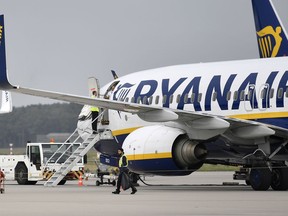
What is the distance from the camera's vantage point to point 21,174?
4688cm

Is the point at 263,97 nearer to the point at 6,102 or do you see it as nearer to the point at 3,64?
the point at 3,64

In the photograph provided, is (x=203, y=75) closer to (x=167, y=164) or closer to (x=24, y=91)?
(x=167, y=164)

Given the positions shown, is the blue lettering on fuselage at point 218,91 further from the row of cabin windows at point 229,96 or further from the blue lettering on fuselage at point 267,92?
the blue lettering on fuselage at point 267,92

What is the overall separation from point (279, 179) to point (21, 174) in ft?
52.8

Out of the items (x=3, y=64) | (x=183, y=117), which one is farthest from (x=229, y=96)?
(x=3, y=64)

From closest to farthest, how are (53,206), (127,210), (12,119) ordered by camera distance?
1. (127,210)
2. (53,206)
3. (12,119)

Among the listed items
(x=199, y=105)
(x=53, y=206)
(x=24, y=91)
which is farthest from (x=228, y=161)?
(x=53, y=206)

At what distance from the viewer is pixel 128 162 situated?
112ft

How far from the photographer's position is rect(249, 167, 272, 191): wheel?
33.8 metres

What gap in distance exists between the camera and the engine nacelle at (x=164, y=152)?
1303 inches

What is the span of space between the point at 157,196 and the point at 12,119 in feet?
265

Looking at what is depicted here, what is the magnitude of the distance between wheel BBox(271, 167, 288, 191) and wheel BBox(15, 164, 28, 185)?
15.4m

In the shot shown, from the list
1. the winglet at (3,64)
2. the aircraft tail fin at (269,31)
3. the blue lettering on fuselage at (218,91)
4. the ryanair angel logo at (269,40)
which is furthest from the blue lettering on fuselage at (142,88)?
the ryanair angel logo at (269,40)

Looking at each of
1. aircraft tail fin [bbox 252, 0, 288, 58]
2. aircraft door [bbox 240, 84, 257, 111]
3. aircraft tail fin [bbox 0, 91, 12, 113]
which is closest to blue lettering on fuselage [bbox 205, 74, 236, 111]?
aircraft door [bbox 240, 84, 257, 111]
